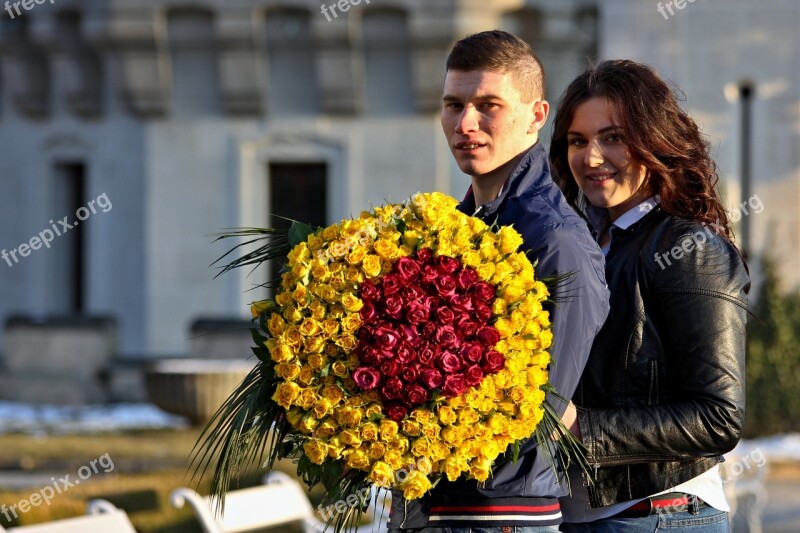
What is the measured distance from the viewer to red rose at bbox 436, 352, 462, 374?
2.75 meters

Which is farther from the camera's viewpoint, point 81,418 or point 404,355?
point 81,418

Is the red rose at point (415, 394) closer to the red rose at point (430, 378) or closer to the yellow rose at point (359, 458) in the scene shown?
the red rose at point (430, 378)

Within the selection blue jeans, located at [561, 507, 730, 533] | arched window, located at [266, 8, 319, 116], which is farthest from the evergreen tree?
blue jeans, located at [561, 507, 730, 533]

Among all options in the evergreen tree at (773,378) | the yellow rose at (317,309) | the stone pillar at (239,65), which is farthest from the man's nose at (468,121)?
the stone pillar at (239,65)

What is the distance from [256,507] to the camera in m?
5.69

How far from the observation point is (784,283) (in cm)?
1440

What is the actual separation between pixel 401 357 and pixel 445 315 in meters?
0.13

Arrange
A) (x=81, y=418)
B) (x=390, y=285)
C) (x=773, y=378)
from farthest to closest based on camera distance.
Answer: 1. (x=81, y=418)
2. (x=773, y=378)
3. (x=390, y=285)

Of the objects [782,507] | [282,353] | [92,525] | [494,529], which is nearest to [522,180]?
[282,353]

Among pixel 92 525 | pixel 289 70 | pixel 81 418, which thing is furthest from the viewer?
pixel 289 70

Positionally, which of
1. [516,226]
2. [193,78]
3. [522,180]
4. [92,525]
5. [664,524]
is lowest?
[92,525]

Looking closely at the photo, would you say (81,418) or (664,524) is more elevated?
(664,524)

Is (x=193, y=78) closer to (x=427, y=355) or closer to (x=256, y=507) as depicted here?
(x=256, y=507)

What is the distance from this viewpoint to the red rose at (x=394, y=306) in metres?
2.80
